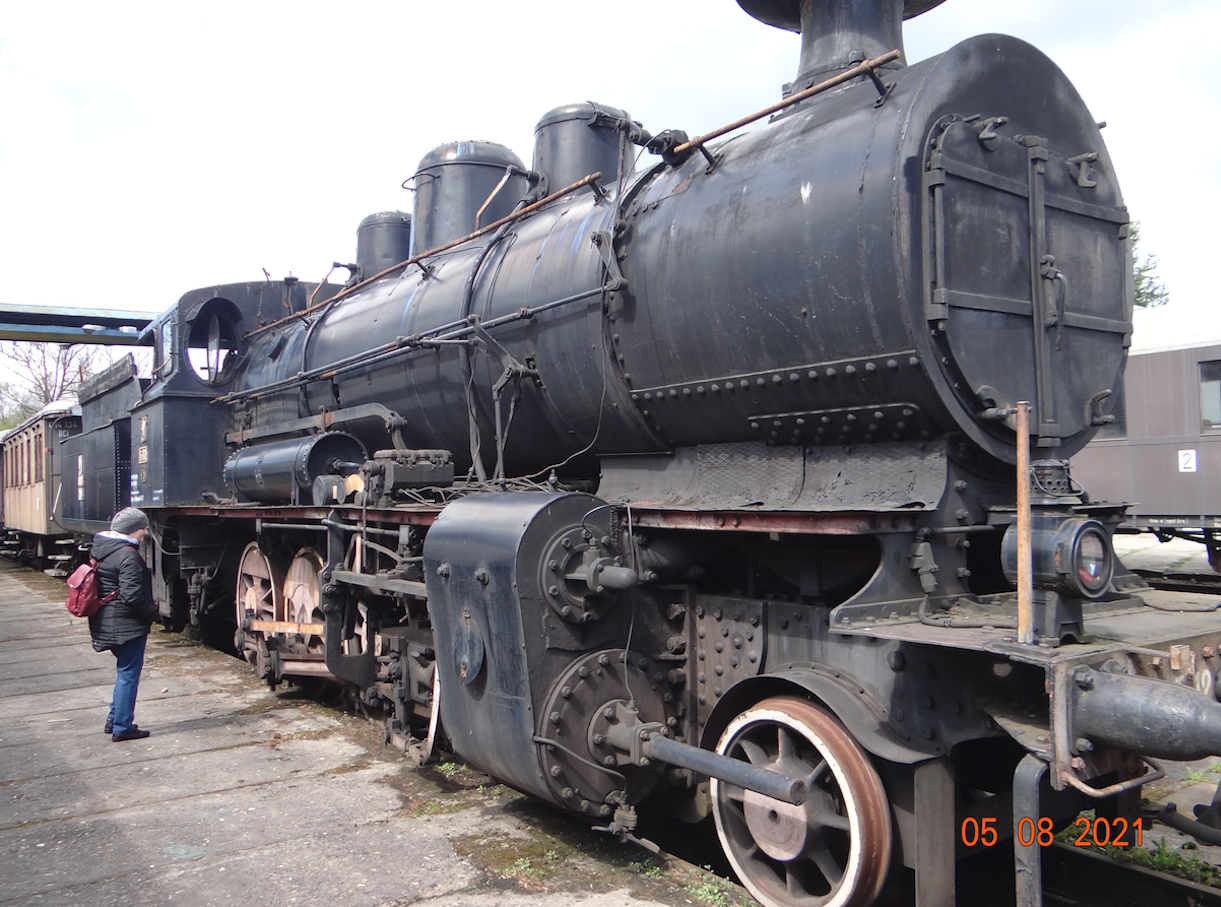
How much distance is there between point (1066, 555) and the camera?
277 cm

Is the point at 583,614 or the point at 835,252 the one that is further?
the point at 583,614

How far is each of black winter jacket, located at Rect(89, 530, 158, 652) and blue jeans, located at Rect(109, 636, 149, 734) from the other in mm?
79

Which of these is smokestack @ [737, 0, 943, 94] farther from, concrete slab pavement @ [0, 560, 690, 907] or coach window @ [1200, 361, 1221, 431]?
coach window @ [1200, 361, 1221, 431]

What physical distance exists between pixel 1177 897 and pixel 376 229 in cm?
844

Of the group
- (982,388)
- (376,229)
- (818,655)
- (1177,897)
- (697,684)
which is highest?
(376,229)

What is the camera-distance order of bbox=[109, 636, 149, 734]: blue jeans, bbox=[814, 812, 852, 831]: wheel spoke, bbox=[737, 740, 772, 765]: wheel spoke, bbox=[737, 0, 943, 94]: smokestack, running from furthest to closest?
bbox=[109, 636, 149, 734]: blue jeans < bbox=[737, 0, 943, 94]: smokestack < bbox=[737, 740, 772, 765]: wheel spoke < bbox=[814, 812, 852, 831]: wheel spoke

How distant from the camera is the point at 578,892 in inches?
140

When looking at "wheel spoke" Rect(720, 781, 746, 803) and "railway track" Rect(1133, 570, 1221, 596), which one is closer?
"wheel spoke" Rect(720, 781, 746, 803)

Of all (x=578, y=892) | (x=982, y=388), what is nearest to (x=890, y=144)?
(x=982, y=388)

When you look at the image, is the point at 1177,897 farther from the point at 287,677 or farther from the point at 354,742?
the point at 287,677

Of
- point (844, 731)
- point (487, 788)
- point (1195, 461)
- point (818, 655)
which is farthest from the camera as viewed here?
point (1195, 461)

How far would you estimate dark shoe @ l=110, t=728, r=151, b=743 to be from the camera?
19.6 ft
